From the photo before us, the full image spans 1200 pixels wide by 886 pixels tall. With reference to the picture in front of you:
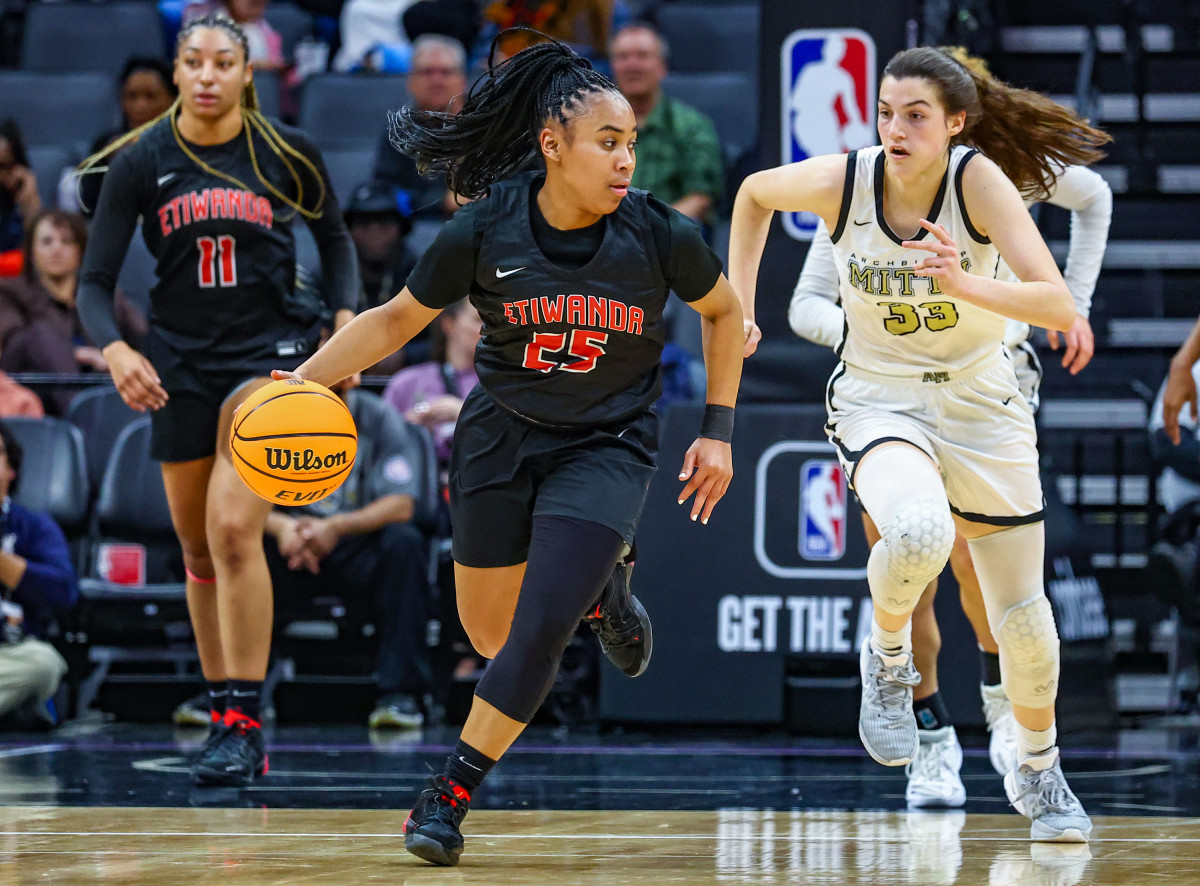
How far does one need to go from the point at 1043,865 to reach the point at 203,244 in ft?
9.93

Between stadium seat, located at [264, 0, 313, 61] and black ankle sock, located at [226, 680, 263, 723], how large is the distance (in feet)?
20.7

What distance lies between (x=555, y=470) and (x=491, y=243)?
0.54m

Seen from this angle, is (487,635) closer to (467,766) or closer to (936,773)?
(467,766)

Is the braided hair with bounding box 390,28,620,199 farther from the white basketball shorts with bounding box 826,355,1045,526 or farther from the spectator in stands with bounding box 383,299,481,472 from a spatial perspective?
the spectator in stands with bounding box 383,299,481,472

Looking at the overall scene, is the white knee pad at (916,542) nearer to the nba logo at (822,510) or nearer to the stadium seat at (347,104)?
the nba logo at (822,510)

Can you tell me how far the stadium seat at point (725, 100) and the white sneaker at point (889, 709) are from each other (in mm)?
5361

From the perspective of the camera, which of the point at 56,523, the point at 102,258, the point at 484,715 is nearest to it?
the point at 484,715

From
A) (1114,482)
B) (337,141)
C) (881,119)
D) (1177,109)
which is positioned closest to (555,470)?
(881,119)

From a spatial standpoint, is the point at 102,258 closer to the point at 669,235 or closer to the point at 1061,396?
the point at 669,235

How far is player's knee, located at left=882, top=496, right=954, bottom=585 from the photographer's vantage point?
3883 mm

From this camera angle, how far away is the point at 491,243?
384cm

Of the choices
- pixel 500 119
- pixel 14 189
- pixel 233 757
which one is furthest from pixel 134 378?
pixel 14 189

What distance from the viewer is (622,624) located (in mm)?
4273

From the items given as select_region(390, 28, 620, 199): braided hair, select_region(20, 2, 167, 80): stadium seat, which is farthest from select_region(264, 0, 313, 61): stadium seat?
select_region(390, 28, 620, 199): braided hair
